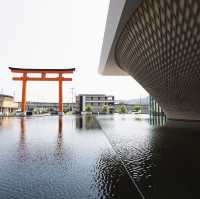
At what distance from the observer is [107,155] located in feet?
18.3

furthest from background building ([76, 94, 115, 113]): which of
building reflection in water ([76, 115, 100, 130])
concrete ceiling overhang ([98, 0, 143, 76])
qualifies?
concrete ceiling overhang ([98, 0, 143, 76])

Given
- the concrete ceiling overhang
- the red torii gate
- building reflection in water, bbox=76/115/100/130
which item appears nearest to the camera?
the concrete ceiling overhang

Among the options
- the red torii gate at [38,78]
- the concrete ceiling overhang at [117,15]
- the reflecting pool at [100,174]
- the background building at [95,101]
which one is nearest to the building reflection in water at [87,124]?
the concrete ceiling overhang at [117,15]

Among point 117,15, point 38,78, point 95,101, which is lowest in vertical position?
point 95,101

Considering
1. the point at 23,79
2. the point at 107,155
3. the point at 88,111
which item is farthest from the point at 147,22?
the point at 88,111

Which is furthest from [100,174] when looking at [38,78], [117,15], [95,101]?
[95,101]

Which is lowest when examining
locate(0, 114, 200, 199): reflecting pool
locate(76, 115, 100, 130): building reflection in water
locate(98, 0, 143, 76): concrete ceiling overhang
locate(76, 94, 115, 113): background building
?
locate(76, 115, 100, 130): building reflection in water

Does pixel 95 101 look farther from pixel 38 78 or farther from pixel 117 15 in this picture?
pixel 117 15

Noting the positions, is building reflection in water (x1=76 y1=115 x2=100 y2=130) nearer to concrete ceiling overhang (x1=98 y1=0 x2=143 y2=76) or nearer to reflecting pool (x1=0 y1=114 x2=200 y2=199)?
concrete ceiling overhang (x1=98 y1=0 x2=143 y2=76)

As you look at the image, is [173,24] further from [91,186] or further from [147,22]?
[91,186]

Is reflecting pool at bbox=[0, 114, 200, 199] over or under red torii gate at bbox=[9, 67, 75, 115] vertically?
under

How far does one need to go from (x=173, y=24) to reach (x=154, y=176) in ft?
26.4

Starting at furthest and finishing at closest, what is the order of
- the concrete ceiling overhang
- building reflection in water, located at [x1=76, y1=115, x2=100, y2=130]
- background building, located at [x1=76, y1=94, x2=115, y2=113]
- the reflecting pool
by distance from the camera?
background building, located at [x1=76, y1=94, x2=115, y2=113] → building reflection in water, located at [x1=76, y1=115, x2=100, y2=130] → the concrete ceiling overhang → the reflecting pool

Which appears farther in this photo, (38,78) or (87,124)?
(38,78)
